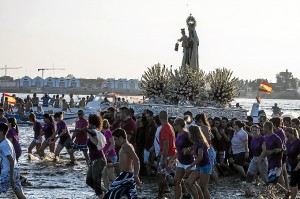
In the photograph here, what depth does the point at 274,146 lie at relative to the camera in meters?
13.3

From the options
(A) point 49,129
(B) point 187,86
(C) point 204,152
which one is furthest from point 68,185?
(B) point 187,86

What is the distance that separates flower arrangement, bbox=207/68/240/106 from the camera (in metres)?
25.9

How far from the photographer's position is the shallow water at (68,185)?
46.4 feet

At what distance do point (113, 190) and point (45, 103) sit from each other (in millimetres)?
34430

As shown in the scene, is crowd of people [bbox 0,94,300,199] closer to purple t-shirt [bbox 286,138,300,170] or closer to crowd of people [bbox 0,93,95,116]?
purple t-shirt [bbox 286,138,300,170]

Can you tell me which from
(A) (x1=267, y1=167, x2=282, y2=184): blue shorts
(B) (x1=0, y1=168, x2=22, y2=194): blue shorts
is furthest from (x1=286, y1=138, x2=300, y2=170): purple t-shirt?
(B) (x1=0, y1=168, x2=22, y2=194): blue shorts

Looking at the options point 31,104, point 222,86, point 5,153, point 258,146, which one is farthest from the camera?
point 31,104

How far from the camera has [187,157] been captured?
40.8 ft

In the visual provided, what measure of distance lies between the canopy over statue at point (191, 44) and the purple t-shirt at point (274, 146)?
15.2 meters

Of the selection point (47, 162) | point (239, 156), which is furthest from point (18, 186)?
point (47, 162)

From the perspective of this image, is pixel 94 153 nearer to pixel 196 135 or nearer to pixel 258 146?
pixel 196 135

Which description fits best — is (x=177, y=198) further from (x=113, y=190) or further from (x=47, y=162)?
(x=47, y=162)

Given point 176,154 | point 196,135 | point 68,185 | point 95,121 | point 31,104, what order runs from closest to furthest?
point 196,135 < point 95,121 < point 176,154 < point 68,185 < point 31,104

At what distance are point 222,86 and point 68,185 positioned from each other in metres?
11.6
